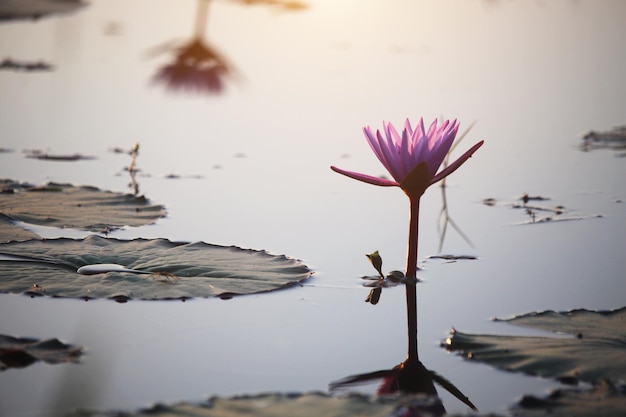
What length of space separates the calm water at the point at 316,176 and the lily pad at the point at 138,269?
37mm

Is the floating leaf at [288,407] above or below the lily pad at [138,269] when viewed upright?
below

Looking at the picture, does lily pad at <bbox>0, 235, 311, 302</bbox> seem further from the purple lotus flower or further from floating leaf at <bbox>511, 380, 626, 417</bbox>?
floating leaf at <bbox>511, 380, 626, 417</bbox>

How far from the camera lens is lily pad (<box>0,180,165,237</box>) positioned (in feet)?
8.96

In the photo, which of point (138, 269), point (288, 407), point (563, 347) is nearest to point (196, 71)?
point (138, 269)

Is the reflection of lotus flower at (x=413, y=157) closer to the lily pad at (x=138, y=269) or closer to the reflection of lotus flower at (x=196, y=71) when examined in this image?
the lily pad at (x=138, y=269)

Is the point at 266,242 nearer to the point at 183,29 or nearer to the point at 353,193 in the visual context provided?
the point at 353,193

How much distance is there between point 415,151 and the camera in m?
2.19

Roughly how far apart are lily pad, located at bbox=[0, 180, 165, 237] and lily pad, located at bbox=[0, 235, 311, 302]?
0.80ft

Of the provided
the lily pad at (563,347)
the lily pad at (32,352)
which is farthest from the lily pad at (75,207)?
the lily pad at (563,347)

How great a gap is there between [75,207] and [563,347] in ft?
5.56

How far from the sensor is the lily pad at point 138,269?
212 centimetres

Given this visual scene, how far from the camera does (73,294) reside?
2.10 metres

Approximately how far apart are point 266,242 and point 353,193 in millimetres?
738

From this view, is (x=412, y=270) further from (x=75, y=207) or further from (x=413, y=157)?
(x=75, y=207)
